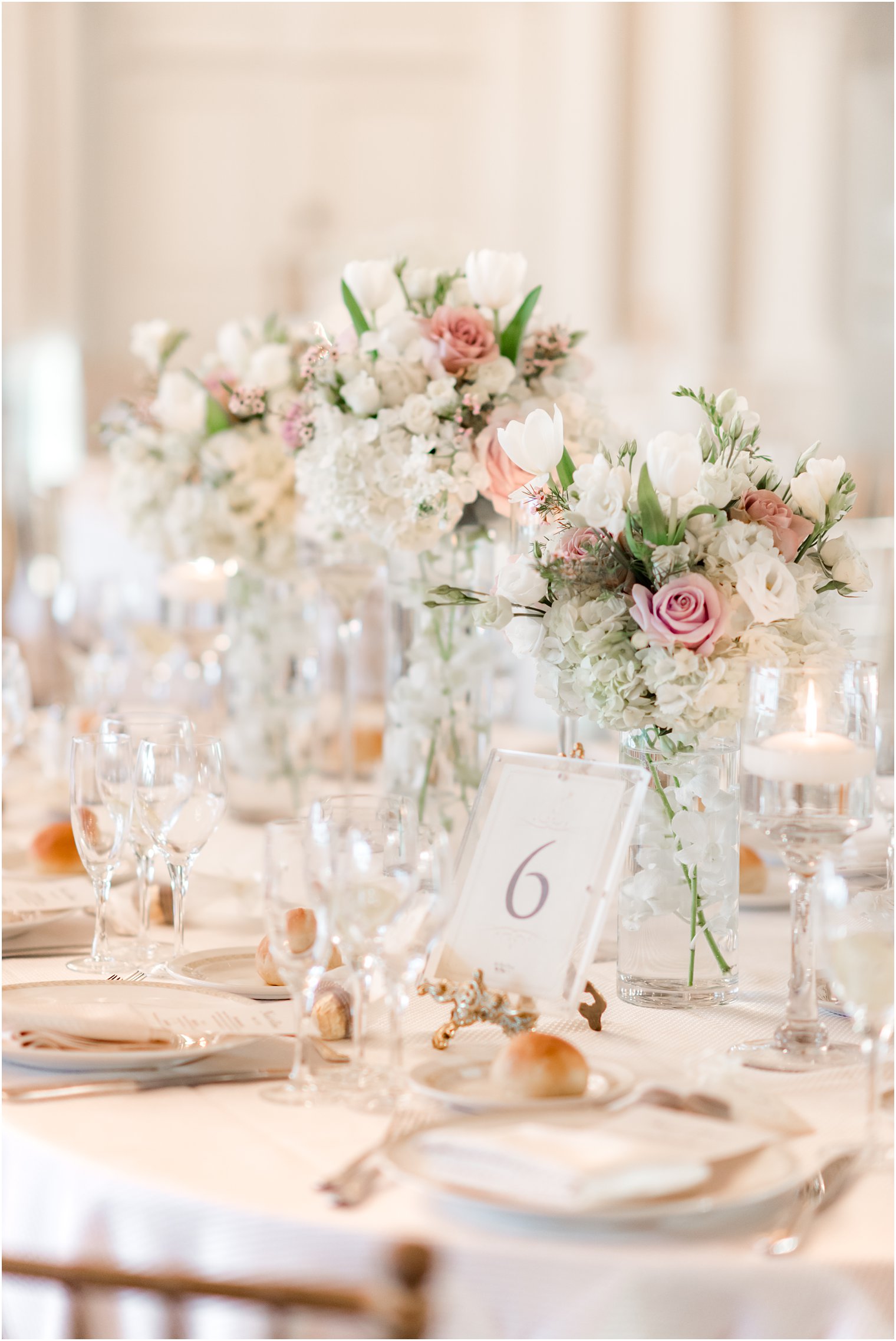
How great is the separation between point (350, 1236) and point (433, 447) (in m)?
1.00

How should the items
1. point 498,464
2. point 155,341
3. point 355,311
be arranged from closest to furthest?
point 498,464 < point 355,311 < point 155,341

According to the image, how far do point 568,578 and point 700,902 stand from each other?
1.08ft

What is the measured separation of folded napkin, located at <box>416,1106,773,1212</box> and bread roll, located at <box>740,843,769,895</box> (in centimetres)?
76

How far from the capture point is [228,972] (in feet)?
4.41

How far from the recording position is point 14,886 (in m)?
1.63

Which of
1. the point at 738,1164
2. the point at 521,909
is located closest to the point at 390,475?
the point at 521,909

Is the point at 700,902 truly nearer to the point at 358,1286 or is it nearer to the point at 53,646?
the point at 358,1286

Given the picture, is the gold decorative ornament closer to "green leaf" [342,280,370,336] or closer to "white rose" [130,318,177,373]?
"green leaf" [342,280,370,336]

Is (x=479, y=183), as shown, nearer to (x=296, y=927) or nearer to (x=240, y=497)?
(x=240, y=497)

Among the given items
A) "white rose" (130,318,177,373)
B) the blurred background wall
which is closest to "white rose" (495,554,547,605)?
"white rose" (130,318,177,373)

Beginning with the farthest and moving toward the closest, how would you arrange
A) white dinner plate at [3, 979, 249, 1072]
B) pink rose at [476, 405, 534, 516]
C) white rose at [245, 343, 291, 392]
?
white rose at [245, 343, 291, 392] → pink rose at [476, 405, 534, 516] → white dinner plate at [3, 979, 249, 1072]

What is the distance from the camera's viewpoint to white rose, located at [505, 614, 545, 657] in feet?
4.09

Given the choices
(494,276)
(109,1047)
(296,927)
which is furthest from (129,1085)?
(494,276)

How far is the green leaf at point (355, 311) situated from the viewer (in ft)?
5.49
